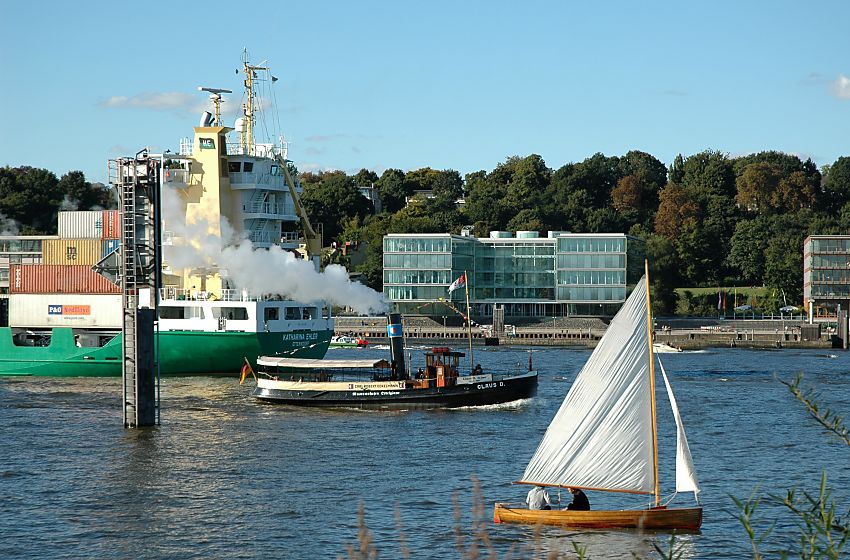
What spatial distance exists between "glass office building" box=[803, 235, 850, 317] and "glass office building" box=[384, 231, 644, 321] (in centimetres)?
2026

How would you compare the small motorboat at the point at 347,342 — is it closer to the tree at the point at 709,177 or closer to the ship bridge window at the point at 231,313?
the ship bridge window at the point at 231,313

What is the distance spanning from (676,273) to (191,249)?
96.3 meters

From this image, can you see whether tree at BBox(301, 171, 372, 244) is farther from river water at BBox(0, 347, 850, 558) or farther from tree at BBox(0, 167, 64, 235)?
river water at BBox(0, 347, 850, 558)

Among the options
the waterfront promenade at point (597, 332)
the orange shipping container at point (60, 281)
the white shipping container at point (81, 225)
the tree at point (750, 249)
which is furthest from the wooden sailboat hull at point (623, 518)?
the tree at point (750, 249)

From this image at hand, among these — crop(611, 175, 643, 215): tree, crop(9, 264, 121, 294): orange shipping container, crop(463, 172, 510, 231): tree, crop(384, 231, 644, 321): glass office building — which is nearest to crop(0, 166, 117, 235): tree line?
crop(384, 231, 644, 321): glass office building

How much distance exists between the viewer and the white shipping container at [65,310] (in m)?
75.5

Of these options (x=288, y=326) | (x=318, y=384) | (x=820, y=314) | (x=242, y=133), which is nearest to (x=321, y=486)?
(x=318, y=384)

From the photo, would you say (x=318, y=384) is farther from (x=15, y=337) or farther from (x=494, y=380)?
(x=15, y=337)

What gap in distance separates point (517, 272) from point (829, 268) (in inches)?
1468

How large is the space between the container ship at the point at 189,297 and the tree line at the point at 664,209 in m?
78.8

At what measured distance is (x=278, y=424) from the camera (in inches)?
2103

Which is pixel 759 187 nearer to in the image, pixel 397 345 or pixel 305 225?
pixel 305 225

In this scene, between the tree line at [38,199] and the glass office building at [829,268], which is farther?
the tree line at [38,199]

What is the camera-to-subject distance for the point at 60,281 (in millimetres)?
77188
